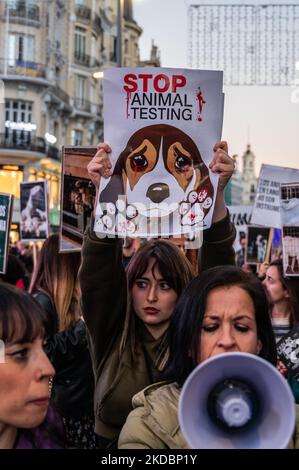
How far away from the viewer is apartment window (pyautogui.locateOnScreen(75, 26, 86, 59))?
49469mm

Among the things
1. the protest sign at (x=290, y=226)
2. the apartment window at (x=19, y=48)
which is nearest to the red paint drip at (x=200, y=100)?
the protest sign at (x=290, y=226)

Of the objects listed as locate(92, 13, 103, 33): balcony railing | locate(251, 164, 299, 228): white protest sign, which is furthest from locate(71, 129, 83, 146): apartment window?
locate(251, 164, 299, 228): white protest sign

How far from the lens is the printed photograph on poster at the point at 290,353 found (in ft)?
11.4

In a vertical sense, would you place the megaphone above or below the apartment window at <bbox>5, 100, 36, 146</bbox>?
below

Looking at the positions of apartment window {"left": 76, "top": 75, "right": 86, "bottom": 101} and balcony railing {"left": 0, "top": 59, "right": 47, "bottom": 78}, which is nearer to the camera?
balcony railing {"left": 0, "top": 59, "right": 47, "bottom": 78}

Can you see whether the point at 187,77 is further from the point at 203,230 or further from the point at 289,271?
the point at 289,271

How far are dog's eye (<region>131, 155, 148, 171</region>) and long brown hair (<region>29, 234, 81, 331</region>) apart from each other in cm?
164

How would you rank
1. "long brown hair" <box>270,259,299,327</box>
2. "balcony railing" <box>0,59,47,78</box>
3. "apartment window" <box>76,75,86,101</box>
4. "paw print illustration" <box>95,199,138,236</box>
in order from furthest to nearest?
"apartment window" <box>76,75,86,101</box> < "balcony railing" <box>0,59,47,78</box> < "long brown hair" <box>270,259,299,327</box> < "paw print illustration" <box>95,199,138,236</box>

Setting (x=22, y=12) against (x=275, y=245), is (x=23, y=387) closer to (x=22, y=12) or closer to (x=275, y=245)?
(x=275, y=245)

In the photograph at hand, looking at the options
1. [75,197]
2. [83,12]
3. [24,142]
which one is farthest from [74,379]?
[83,12]

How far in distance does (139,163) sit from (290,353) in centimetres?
110

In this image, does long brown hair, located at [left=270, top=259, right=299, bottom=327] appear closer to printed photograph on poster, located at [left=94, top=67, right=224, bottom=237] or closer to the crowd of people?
the crowd of people

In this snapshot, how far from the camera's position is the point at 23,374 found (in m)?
2.12
